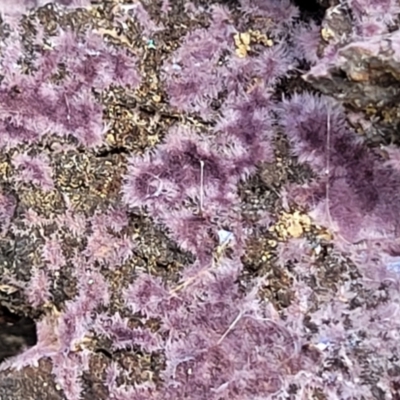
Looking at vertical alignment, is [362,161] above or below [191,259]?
above

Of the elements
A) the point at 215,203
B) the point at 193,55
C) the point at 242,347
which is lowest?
the point at 242,347

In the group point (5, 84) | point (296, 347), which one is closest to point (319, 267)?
point (296, 347)

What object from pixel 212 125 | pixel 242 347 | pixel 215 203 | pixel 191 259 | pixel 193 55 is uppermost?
pixel 193 55

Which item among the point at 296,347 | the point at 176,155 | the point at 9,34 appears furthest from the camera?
the point at 9,34

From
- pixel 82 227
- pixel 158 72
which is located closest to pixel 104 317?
pixel 82 227

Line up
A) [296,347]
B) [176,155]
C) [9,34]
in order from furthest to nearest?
[9,34], [176,155], [296,347]

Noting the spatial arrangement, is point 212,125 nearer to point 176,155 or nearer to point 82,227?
point 176,155

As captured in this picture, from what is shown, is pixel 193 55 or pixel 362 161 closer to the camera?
pixel 362 161

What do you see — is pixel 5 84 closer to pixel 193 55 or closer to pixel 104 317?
pixel 193 55

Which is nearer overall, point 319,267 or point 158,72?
point 319,267
